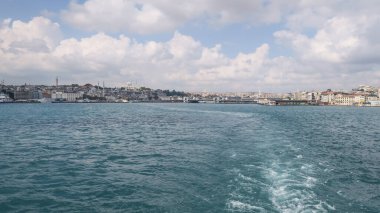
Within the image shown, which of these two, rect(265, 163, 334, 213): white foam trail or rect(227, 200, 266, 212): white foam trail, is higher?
rect(265, 163, 334, 213): white foam trail

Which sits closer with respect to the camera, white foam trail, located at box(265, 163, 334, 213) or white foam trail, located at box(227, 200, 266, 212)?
white foam trail, located at box(227, 200, 266, 212)

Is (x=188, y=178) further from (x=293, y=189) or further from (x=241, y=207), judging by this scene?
(x=293, y=189)

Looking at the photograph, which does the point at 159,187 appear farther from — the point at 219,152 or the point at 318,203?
the point at 219,152

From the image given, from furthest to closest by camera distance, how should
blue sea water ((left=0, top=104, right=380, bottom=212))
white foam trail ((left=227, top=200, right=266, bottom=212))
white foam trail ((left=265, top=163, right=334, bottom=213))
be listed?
blue sea water ((left=0, top=104, right=380, bottom=212)), white foam trail ((left=265, top=163, right=334, bottom=213)), white foam trail ((left=227, top=200, right=266, bottom=212))

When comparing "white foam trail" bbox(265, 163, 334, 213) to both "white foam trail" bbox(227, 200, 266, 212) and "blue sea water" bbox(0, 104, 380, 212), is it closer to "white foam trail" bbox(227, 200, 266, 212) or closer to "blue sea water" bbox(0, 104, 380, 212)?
"blue sea water" bbox(0, 104, 380, 212)

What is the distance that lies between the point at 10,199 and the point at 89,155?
10.1 m

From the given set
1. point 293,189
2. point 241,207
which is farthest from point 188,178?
point 293,189

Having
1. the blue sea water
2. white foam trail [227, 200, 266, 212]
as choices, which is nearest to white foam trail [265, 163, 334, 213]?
the blue sea water

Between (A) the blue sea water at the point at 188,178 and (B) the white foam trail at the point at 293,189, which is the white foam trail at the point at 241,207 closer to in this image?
(A) the blue sea water at the point at 188,178

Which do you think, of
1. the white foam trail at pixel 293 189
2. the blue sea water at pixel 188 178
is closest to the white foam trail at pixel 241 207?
the blue sea water at pixel 188 178

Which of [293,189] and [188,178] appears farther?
[188,178]

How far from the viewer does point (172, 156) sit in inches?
914

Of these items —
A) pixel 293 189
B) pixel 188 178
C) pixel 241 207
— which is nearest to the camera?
pixel 241 207

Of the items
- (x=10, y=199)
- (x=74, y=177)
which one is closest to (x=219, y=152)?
(x=74, y=177)
